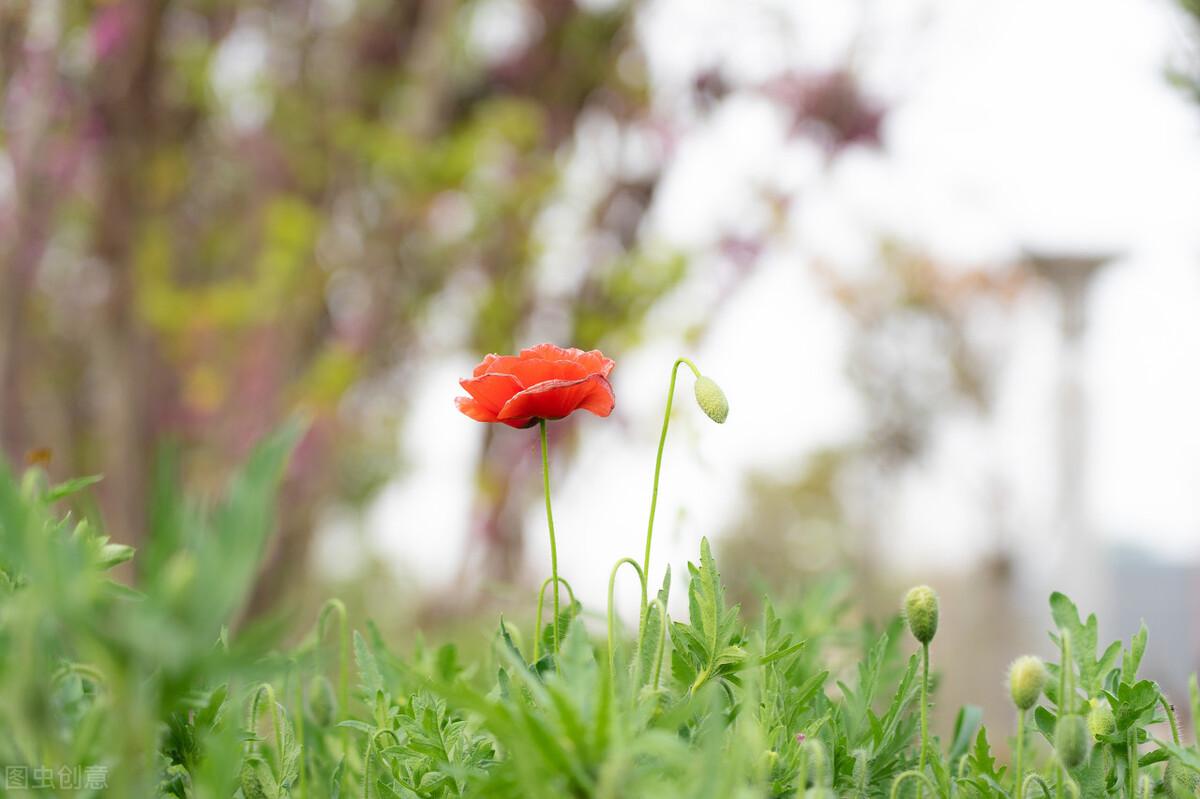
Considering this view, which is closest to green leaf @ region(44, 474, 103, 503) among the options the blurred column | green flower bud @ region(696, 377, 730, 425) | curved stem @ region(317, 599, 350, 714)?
curved stem @ region(317, 599, 350, 714)

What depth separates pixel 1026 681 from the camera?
52 cm

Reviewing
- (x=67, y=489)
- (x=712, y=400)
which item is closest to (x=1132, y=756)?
(x=712, y=400)

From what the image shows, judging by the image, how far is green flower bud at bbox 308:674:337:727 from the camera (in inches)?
26.0

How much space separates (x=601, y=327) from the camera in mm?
3283

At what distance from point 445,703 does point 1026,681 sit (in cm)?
30

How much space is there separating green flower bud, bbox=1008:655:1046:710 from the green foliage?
0.06ft

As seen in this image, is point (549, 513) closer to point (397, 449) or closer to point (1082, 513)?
point (397, 449)

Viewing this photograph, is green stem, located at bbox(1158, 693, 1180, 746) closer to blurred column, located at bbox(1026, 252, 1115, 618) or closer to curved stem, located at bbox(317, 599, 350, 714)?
curved stem, located at bbox(317, 599, 350, 714)

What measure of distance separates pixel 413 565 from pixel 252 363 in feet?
10.2

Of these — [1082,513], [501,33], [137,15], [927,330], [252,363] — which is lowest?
[1082,513]

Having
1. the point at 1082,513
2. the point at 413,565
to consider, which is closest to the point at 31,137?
the point at 413,565

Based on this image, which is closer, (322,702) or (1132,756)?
(1132,756)

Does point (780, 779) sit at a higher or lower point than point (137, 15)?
lower

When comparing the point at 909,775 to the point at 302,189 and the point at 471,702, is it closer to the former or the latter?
the point at 471,702
